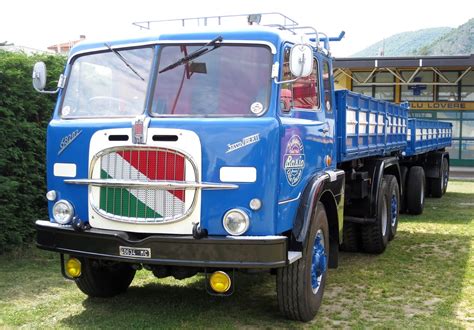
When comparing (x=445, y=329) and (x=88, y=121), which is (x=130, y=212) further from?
(x=445, y=329)

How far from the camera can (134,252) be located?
4.41 metres

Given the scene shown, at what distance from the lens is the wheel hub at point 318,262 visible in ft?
16.6

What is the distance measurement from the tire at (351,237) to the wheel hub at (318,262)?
262cm

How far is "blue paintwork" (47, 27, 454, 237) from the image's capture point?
4250 mm

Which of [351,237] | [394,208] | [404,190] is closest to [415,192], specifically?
[404,190]

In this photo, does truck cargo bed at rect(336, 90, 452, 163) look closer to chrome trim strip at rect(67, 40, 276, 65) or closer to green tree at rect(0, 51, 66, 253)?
chrome trim strip at rect(67, 40, 276, 65)

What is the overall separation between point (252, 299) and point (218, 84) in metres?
2.20

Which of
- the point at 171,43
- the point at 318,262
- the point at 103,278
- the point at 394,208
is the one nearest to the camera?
the point at 171,43

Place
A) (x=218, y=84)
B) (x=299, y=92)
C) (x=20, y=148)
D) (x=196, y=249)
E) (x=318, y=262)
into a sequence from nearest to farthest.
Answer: (x=196, y=249), (x=218, y=84), (x=299, y=92), (x=318, y=262), (x=20, y=148)

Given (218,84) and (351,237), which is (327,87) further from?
(351,237)

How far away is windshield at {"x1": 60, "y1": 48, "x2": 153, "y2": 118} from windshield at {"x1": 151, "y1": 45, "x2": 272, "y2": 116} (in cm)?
18

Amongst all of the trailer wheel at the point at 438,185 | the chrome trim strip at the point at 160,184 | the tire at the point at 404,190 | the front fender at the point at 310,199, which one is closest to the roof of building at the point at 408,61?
the trailer wheel at the point at 438,185

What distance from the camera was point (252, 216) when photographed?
4254mm

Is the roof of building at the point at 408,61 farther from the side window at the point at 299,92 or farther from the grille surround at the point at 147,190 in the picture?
the grille surround at the point at 147,190
